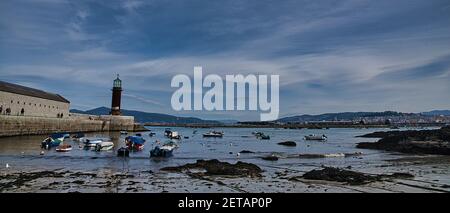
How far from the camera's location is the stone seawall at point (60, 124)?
167 feet

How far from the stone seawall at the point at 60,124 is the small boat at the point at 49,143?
1242 cm

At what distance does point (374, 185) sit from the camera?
16375 millimetres

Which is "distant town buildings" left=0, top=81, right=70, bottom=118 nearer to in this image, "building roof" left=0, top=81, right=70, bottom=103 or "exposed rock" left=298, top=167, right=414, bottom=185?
"building roof" left=0, top=81, right=70, bottom=103

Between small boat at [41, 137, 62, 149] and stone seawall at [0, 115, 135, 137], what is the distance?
12.4 metres

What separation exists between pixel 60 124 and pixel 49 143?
1309 inches

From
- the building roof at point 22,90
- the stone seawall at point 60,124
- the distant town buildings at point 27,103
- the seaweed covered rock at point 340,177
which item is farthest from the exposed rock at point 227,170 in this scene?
the building roof at point 22,90

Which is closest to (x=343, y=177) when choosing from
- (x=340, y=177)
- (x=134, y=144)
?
(x=340, y=177)

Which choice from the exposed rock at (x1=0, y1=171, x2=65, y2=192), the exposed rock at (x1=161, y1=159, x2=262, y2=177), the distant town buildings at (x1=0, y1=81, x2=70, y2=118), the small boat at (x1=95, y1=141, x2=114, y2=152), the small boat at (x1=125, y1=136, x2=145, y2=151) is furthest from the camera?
the distant town buildings at (x1=0, y1=81, x2=70, y2=118)

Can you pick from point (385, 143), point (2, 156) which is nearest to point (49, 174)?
point (2, 156)

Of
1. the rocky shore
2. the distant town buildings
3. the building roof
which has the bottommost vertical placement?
the rocky shore

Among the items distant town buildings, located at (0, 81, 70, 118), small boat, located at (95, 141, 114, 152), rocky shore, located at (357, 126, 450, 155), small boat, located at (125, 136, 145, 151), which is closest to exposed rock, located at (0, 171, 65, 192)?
small boat, located at (95, 141, 114, 152)

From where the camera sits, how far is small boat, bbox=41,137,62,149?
37900 mm
